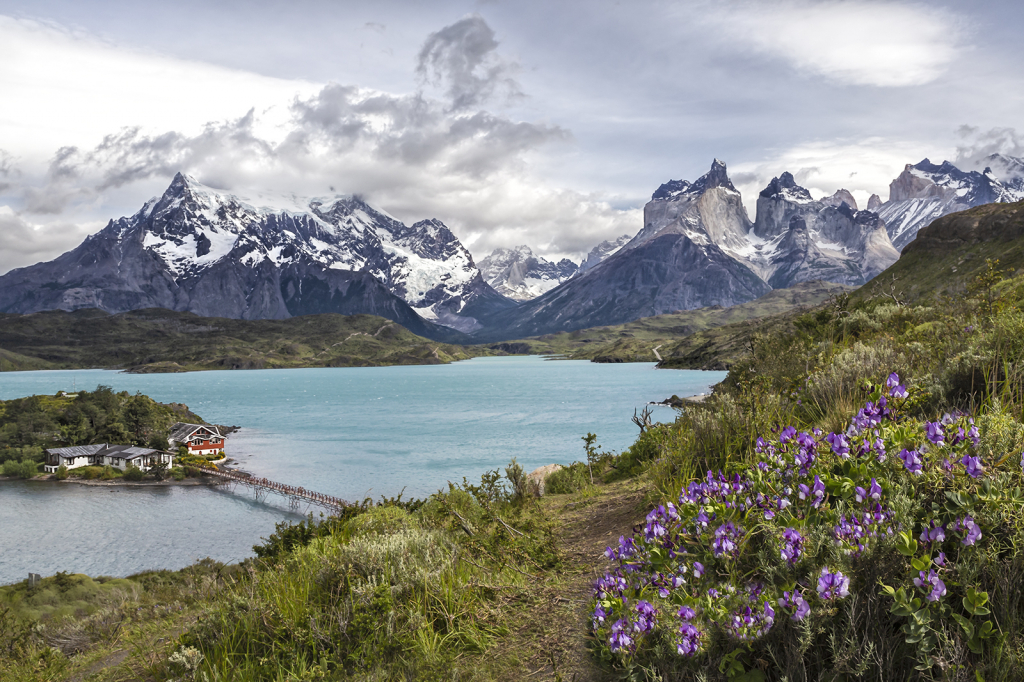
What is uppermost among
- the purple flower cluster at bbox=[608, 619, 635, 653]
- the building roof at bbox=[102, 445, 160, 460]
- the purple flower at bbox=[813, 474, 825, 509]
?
the purple flower at bbox=[813, 474, 825, 509]

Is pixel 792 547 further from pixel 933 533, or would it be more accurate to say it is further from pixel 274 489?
pixel 274 489

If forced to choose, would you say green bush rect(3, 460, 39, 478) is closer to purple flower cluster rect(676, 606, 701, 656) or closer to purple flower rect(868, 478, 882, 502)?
purple flower cluster rect(676, 606, 701, 656)

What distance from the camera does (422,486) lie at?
63719 mm

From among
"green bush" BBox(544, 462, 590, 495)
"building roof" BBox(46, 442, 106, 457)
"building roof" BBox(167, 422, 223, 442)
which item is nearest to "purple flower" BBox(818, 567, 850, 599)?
"green bush" BBox(544, 462, 590, 495)

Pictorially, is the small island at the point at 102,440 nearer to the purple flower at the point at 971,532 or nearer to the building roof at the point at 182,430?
the building roof at the point at 182,430

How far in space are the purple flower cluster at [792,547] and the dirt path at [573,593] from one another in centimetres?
153

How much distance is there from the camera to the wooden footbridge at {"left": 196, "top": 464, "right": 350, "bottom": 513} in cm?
6363

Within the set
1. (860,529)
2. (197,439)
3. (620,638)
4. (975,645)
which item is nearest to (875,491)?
(860,529)

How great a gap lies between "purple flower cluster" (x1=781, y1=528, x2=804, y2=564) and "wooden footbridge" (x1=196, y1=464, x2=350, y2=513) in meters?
56.3

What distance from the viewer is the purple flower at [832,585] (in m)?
3.20

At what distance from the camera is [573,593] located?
5.94 metres

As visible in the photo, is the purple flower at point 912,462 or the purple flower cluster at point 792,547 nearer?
the purple flower cluster at point 792,547

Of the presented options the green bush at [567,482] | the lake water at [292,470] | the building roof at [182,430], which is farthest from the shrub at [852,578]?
the building roof at [182,430]

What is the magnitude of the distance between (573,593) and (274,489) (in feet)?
245
